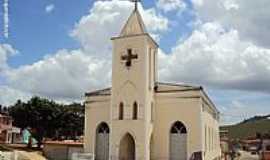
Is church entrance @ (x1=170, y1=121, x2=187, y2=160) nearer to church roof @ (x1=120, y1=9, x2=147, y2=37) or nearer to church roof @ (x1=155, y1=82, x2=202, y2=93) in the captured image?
church roof @ (x1=155, y1=82, x2=202, y2=93)

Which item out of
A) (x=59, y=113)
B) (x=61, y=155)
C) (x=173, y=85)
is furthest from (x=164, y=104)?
(x=59, y=113)

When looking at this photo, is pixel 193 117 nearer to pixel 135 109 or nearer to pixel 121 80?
pixel 135 109

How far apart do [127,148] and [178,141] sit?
Answer: 501 cm

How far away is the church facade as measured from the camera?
34.1 meters

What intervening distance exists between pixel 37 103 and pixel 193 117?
26.2 meters

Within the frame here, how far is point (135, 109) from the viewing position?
115ft

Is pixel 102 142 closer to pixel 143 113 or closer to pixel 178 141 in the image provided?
pixel 143 113

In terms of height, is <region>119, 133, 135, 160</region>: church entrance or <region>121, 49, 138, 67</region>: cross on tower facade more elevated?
<region>121, 49, 138, 67</region>: cross on tower facade

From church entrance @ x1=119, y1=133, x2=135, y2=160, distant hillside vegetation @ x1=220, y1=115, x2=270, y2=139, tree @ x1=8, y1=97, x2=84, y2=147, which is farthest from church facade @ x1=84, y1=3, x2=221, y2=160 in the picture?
distant hillside vegetation @ x1=220, y1=115, x2=270, y2=139

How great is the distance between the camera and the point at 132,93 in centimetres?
3528

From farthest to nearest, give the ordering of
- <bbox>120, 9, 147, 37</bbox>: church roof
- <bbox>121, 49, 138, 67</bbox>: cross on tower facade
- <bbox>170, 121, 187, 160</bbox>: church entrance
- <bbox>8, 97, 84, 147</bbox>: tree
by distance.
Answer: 1. <bbox>8, 97, 84, 147</bbox>: tree
2. <bbox>120, 9, 147, 37</bbox>: church roof
3. <bbox>121, 49, 138, 67</bbox>: cross on tower facade
4. <bbox>170, 121, 187, 160</bbox>: church entrance

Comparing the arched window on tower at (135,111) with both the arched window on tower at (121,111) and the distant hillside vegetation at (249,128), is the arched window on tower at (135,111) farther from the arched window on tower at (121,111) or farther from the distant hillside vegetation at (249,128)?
the distant hillside vegetation at (249,128)

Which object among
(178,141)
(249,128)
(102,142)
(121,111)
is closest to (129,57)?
(121,111)

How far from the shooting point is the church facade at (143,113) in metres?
34.1
